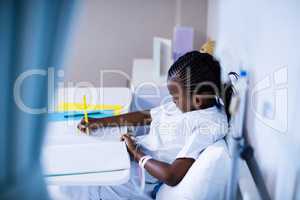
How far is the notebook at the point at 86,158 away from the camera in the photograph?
1.00 meters

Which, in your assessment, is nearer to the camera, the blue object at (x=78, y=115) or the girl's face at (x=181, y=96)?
the girl's face at (x=181, y=96)

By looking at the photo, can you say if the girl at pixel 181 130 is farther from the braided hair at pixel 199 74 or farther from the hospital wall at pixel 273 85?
the hospital wall at pixel 273 85

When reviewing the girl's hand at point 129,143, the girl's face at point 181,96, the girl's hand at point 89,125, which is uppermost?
the girl's face at point 181,96

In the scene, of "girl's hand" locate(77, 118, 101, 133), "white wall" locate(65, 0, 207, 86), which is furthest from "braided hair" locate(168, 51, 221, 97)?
"white wall" locate(65, 0, 207, 86)

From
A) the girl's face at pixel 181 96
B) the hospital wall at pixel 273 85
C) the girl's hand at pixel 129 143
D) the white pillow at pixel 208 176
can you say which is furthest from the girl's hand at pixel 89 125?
the hospital wall at pixel 273 85

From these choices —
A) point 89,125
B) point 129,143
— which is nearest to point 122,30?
point 89,125

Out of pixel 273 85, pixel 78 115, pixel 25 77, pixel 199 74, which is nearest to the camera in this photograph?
pixel 25 77

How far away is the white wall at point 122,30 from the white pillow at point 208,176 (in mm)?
1578

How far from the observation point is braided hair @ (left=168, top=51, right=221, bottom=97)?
1099mm

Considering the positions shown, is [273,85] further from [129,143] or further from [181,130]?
[129,143]

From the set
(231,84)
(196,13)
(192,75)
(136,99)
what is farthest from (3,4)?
(196,13)

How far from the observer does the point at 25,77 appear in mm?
673

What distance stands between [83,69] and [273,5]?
192 centimetres

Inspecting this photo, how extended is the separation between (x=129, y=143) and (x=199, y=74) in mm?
391
